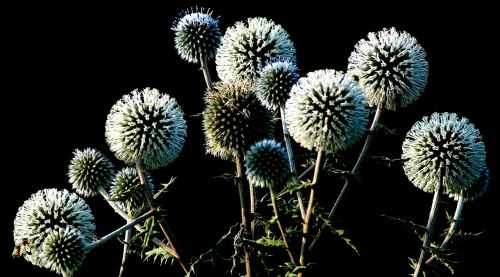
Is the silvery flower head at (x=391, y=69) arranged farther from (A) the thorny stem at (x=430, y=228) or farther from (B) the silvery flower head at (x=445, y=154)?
(A) the thorny stem at (x=430, y=228)

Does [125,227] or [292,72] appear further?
[292,72]

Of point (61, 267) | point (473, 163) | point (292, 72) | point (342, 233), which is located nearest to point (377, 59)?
point (292, 72)

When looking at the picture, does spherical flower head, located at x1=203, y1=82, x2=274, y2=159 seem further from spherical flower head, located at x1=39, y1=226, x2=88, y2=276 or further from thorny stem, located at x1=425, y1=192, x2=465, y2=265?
thorny stem, located at x1=425, y1=192, x2=465, y2=265

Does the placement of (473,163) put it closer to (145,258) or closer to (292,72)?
(292,72)

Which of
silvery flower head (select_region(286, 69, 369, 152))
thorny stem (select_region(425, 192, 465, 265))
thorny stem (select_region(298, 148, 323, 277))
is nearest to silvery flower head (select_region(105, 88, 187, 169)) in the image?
silvery flower head (select_region(286, 69, 369, 152))

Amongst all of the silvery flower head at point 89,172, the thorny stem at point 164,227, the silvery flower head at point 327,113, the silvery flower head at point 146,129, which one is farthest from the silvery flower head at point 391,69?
the silvery flower head at point 89,172
